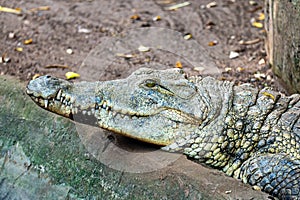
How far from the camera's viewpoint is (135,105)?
12.0ft

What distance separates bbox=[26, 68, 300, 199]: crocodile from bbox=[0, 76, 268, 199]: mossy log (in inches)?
6.7

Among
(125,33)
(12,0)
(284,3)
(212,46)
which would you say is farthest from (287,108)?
(12,0)

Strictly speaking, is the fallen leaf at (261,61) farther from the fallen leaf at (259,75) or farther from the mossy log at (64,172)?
the mossy log at (64,172)

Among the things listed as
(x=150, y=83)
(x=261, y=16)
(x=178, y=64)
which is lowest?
(x=261, y=16)

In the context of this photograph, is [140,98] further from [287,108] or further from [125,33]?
[125,33]

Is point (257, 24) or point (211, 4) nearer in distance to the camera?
point (257, 24)

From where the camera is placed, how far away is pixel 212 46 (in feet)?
20.1

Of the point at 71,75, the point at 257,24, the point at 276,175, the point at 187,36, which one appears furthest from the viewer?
the point at 257,24

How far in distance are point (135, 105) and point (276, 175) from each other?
3.27ft

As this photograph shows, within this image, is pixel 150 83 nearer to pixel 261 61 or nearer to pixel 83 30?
pixel 261 61

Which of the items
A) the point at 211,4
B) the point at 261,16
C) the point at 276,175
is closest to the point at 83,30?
the point at 211,4

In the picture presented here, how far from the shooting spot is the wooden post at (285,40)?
4574 millimetres

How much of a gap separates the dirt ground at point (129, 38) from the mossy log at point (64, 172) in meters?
1.58

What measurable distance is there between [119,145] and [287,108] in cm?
117
